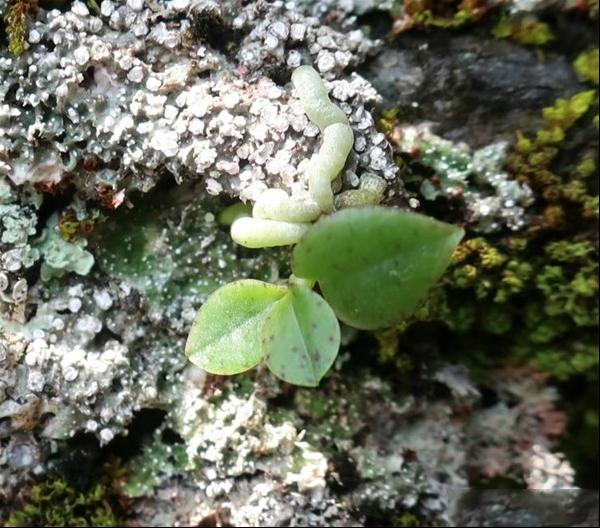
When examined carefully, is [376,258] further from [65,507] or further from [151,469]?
[65,507]

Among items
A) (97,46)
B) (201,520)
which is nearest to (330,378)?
(201,520)

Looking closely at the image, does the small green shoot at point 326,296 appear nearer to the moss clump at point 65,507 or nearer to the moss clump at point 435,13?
the moss clump at point 65,507

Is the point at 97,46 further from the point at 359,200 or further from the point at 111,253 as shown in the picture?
the point at 359,200

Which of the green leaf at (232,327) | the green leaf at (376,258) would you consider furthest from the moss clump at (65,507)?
the green leaf at (376,258)

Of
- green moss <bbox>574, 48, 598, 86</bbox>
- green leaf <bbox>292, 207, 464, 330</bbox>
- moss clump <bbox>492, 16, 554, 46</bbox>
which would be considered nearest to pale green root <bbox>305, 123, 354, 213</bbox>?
green leaf <bbox>292, 207, 464, 330</bbox>

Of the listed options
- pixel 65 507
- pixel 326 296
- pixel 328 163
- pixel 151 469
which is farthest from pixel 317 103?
pixel 65 507

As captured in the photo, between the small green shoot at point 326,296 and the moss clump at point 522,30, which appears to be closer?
the small green shoot at point 326,296
